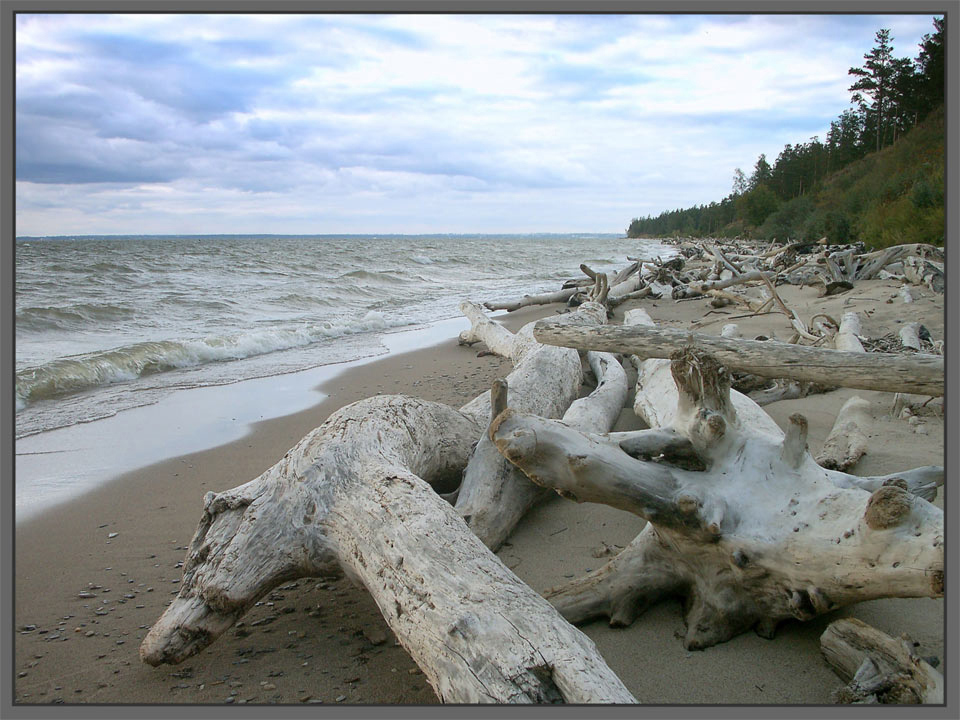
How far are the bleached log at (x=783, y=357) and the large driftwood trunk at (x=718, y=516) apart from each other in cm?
47

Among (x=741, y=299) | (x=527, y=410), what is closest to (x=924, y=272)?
(x=741, y=299)

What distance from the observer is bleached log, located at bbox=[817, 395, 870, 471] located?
11.5 feet

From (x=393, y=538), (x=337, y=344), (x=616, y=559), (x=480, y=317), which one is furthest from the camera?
(x=337, y=344)

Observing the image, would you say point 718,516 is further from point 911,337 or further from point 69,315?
point 69,315

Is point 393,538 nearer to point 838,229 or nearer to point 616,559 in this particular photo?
point 616,559

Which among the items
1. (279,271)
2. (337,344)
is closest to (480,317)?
(337,344)

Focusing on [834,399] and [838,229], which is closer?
[834,399]

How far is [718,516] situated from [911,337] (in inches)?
176

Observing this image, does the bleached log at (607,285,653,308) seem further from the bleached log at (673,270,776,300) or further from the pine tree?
the pine tree

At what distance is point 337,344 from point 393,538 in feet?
26.9

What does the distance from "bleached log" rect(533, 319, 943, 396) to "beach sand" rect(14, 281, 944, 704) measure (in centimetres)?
84

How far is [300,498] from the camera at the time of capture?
267 centimetres

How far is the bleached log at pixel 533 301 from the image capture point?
484 inches

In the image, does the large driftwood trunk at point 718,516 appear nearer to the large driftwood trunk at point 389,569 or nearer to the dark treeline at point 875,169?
the large driftwood trunk at point 389,569
